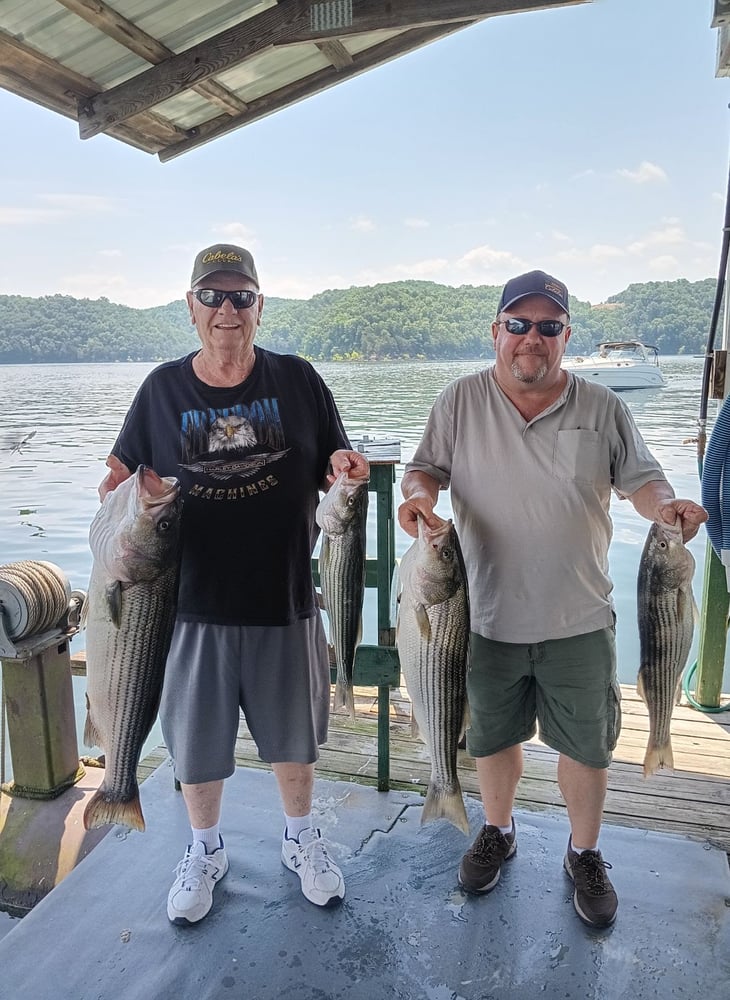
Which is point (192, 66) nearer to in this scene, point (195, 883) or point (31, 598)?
point (31, 598)

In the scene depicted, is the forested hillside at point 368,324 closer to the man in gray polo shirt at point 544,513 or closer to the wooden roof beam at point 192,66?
the wooden roof beam at point 192,66

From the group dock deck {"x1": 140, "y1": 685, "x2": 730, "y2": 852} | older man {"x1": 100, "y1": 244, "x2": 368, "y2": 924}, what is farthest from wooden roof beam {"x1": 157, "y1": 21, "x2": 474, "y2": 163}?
dock deck {"x1": 140, "y1": 685, "x2": 730, "y2": 852}

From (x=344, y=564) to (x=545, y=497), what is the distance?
0.67 metres

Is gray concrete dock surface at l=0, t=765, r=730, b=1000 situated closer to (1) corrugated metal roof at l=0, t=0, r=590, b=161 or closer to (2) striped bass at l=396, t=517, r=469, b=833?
(2) striped bass at l=396, t=517, r=469, b=833

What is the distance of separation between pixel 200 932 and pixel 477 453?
1.85 meters

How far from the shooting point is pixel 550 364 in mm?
2127

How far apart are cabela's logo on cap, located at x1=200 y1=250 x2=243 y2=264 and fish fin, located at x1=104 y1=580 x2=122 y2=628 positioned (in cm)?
105

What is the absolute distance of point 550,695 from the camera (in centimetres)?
224

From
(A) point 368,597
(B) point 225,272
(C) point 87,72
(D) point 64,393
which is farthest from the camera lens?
(D) point 64,393

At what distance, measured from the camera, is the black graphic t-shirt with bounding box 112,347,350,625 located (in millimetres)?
2100

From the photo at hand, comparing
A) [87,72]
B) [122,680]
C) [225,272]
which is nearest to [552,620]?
[122,680]

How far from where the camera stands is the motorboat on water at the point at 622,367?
1130 centimetres

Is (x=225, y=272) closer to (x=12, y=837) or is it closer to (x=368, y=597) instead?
(x=12, y=837)

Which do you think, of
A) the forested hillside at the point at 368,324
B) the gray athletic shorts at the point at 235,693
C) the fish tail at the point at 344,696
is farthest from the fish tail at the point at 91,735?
the forested hillside at the point at 368,324
